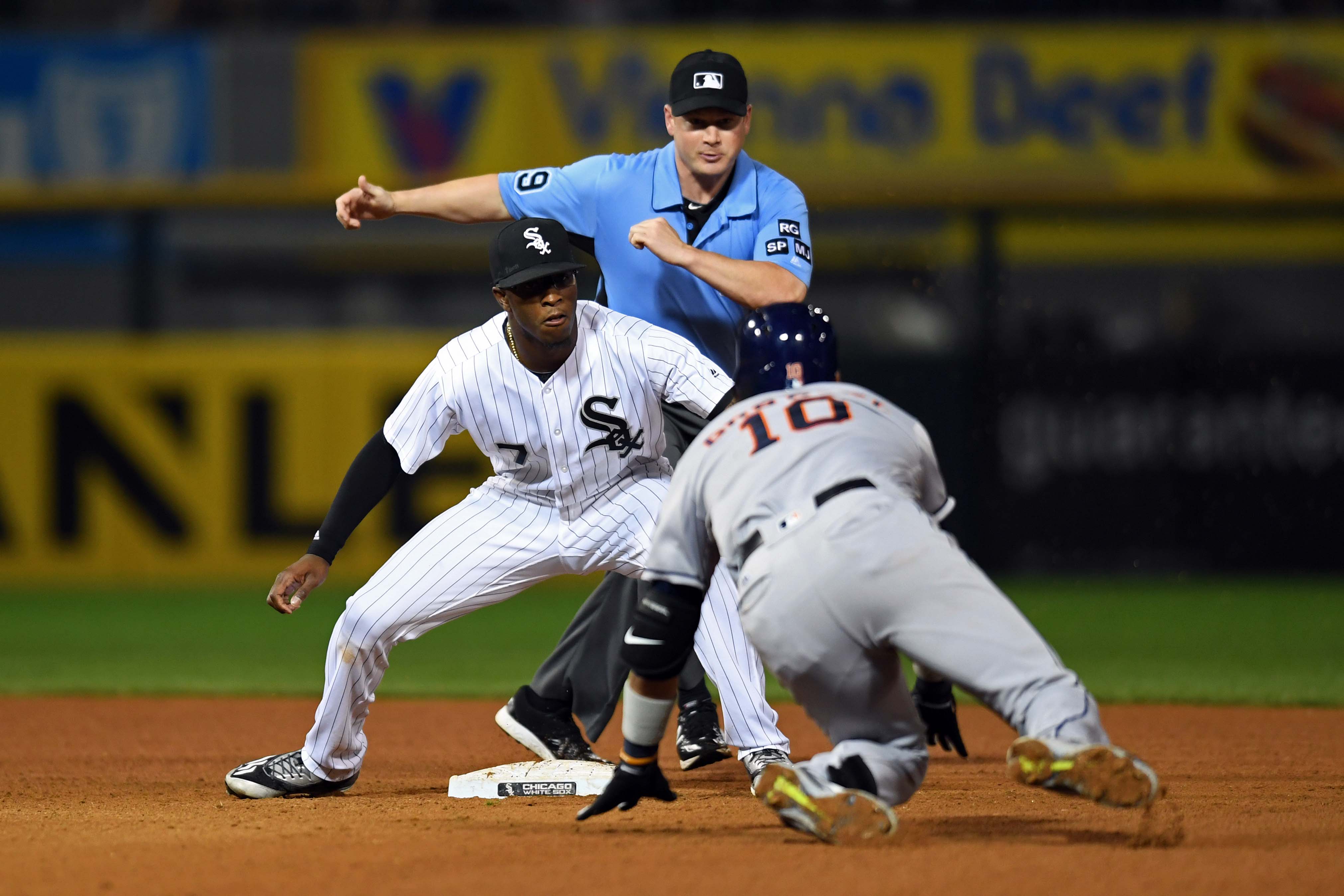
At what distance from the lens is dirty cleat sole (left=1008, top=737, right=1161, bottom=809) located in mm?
3191

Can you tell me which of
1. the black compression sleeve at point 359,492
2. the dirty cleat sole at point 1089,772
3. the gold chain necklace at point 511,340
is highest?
the gold chain necklace at point 511,340

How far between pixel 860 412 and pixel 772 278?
3.43 ft

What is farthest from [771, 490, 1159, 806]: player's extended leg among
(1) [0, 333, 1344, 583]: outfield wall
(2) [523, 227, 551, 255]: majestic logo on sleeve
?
(1) [0, 333, 1344, 583]: outfield wall

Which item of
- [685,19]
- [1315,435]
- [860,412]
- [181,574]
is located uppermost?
[685,19]

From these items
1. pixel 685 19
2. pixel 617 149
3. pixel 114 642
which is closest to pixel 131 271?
pixel 114 642

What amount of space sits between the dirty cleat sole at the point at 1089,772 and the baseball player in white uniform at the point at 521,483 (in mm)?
1279

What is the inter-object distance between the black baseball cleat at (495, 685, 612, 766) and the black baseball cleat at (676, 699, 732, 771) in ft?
0.89

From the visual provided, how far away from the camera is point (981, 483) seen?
10.9 m

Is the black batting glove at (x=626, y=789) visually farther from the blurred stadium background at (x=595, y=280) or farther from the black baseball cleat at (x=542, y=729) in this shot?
the blurred stadium background at (x=595, y=280)

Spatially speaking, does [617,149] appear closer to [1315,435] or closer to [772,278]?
[1315,435]

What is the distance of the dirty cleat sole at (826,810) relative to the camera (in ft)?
11.5

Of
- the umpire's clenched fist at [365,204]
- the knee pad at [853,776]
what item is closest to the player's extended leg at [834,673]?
the knee pad at [853,776]

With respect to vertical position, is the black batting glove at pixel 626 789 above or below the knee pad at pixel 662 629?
below

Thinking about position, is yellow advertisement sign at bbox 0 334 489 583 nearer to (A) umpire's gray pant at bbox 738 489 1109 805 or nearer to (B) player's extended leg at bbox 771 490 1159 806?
(A) umpire's gray pant at bbox 738 489 1109 805
